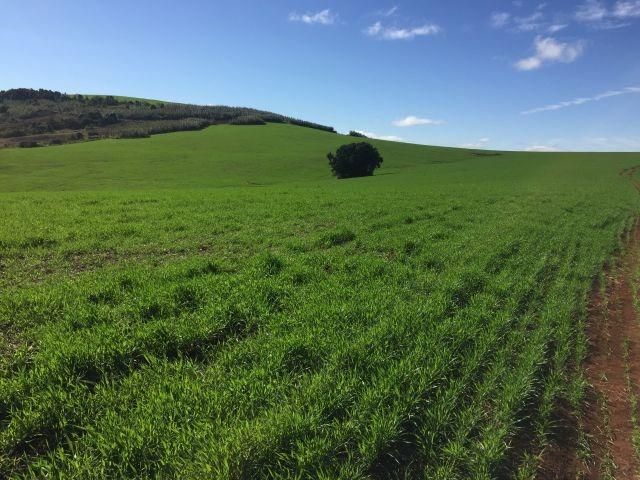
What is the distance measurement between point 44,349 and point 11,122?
5266 inches

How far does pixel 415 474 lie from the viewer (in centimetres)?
375

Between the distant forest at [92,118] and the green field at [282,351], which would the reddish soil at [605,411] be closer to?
the green field at [282,351]

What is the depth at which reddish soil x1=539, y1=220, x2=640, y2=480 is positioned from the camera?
4.20 m

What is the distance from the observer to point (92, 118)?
4569 inches

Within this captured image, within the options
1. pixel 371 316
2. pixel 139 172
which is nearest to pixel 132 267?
pixel 371 316

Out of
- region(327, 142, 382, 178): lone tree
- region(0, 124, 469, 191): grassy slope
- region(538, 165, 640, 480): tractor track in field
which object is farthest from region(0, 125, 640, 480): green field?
region(327, 142, 382, 178): lone tree

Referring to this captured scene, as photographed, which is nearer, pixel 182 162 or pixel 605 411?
pixel 605 411

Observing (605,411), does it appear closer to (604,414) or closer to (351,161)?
(604,414)

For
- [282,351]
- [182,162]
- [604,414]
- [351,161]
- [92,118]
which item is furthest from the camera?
[92,118]

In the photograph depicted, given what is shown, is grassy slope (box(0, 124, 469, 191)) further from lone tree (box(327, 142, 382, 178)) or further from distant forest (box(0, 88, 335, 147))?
distant forest (box(0, 88, 335, 147))

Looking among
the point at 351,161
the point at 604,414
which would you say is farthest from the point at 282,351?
the point at 351,161

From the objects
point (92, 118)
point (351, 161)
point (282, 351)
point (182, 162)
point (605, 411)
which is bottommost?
point (605, 411)

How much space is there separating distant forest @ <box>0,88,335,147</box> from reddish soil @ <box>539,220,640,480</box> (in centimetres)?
10521

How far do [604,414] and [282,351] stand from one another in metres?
4.21
